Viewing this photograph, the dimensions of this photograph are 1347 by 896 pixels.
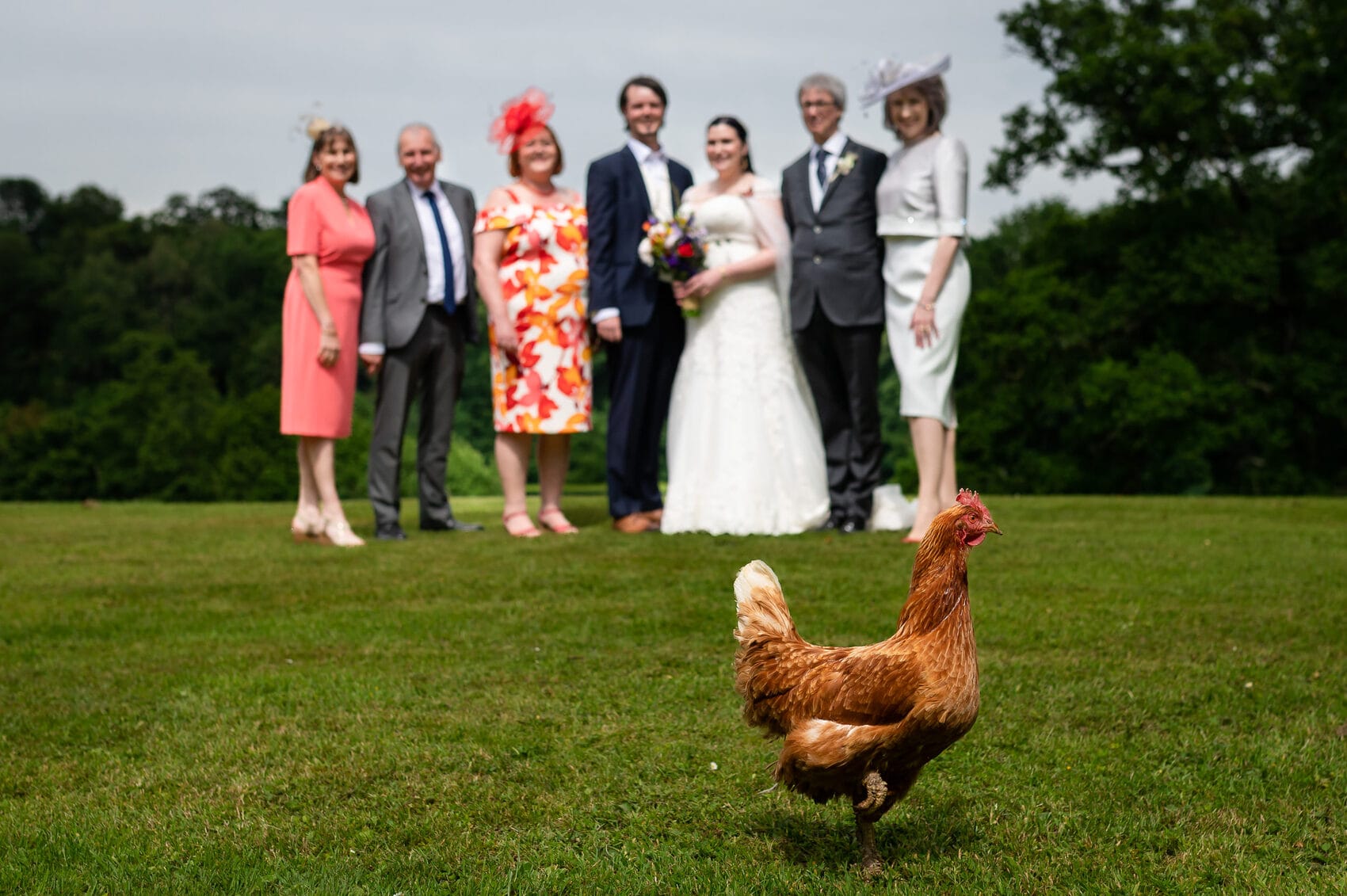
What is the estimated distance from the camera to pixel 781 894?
3.24m

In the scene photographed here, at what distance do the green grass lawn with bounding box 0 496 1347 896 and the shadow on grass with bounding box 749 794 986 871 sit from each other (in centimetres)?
1

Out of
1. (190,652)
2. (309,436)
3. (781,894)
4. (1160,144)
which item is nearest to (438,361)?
(309,436)

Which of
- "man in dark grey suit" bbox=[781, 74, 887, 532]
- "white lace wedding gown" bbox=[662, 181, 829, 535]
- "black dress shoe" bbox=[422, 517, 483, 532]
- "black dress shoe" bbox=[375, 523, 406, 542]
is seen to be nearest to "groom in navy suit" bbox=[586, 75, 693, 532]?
"white lace wedding gown" bbox=[662, 181, 829, 535]

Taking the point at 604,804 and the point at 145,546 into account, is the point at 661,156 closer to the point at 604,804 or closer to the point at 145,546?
the point at 145,546

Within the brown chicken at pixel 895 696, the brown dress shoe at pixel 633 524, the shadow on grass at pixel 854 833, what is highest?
the brown chicken at pixel 895 696

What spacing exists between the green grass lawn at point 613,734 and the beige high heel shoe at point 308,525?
5.45ft

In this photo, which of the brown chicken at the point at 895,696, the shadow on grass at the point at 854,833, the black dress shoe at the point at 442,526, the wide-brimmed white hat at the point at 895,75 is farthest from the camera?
the black dress shoe at the point at 442,526

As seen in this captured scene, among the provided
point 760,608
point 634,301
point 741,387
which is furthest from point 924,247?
point 760,608

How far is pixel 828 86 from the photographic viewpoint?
9664 mm

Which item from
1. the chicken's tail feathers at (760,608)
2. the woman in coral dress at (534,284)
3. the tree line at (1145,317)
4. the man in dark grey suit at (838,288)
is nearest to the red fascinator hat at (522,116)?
the woman in coral dress at (534,284)

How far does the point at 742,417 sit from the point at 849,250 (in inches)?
57.4

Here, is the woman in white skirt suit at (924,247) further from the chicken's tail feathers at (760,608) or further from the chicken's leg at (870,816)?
the chicken's leg at (870,816)

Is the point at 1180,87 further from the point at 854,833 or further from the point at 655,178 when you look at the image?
the point at 854,833

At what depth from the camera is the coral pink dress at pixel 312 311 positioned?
9484 mm
